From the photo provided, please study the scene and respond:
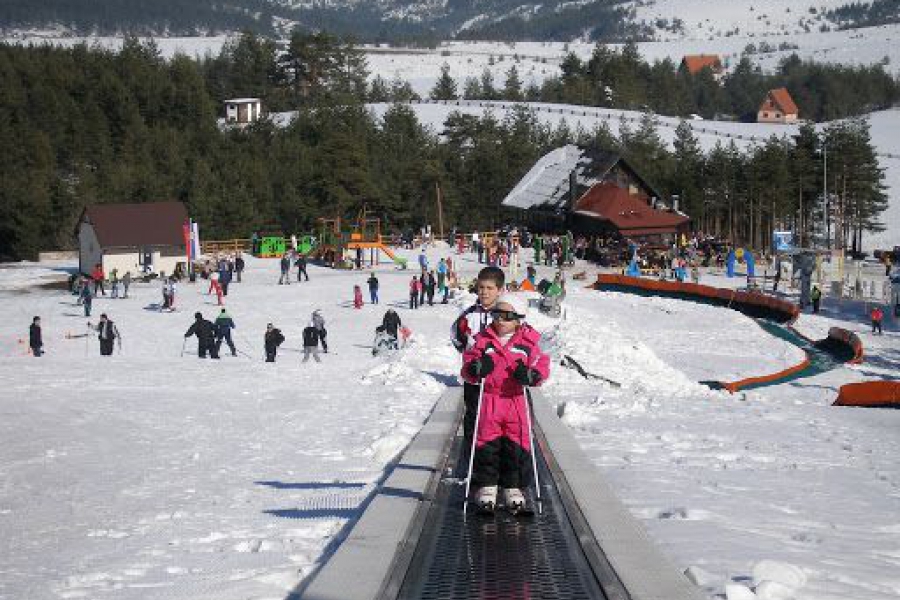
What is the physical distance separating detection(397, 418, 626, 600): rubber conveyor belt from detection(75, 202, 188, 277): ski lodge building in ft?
143

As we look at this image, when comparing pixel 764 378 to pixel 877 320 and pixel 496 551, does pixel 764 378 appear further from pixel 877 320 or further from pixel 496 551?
pixel 496 551

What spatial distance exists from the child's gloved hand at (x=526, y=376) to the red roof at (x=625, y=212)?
5215 cm

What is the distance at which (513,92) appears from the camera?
153000mm

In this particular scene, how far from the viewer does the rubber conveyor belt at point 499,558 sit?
7.35 metres

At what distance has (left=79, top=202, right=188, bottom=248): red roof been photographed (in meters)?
50.8

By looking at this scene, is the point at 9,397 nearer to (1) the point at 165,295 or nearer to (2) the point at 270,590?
(2) the point at 270,590

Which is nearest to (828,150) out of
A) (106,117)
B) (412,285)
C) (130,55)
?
(412,285)

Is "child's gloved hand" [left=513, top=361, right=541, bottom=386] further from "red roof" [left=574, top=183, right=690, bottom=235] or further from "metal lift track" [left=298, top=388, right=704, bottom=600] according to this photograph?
"red roof" [left=574, top=183, right=690, bottom=235]

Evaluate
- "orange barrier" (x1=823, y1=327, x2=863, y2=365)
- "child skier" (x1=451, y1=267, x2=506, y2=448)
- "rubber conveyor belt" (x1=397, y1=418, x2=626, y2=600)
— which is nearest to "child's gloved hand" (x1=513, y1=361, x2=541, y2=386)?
"child skier" (x1=451, y1=267, x2=506, y2=448)

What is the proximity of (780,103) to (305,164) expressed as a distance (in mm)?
100878

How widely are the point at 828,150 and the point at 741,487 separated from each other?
237 ft

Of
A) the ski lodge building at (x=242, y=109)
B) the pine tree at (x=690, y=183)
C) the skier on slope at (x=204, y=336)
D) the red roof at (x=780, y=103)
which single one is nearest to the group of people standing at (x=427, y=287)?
the skier on slope at (x=204, y=336)

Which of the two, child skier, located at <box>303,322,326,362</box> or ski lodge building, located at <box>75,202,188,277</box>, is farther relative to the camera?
ski lodge building, located at <box>75,202,188,277</box>

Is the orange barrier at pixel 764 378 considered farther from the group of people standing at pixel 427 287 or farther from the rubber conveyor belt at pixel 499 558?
the rubber conveyor belt at pixel 499 558
